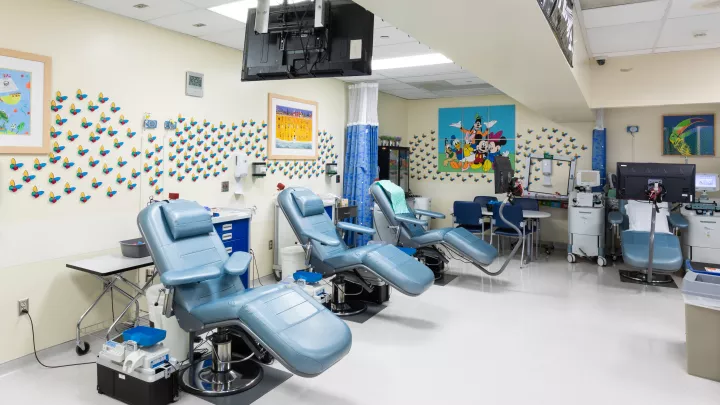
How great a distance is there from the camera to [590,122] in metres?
7.63

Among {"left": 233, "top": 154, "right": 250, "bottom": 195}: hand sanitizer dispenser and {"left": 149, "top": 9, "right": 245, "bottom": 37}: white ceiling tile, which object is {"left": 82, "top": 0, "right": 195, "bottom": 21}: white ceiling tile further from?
{"left": 233, "top": 154, "right": 250, "bottom": 195}: hand sanitizer dispenser

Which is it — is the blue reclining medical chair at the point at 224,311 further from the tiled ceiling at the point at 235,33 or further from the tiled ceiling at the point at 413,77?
the tiled ceiling at the point at 413,77

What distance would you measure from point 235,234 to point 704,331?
4175mm

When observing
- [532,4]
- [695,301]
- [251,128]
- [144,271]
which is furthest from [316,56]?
[695,301]

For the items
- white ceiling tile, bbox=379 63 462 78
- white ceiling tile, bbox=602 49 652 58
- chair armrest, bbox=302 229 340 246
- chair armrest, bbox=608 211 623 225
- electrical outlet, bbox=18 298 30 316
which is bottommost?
electrical outlet, bbox=18 298 30 316

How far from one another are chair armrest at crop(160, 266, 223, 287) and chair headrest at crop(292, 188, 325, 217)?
1745 millimetres

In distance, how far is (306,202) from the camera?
465cm

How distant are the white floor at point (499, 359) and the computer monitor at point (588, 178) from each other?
6.72 feet

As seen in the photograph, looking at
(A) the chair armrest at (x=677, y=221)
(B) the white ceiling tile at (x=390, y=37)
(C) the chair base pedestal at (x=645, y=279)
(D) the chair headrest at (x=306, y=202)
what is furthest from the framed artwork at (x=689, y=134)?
(D) the chair headrest at (x=306, y=202)

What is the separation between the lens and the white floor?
2992mm

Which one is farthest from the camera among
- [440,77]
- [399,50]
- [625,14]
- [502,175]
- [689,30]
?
[440,77]

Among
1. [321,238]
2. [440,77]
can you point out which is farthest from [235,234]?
[440,77]

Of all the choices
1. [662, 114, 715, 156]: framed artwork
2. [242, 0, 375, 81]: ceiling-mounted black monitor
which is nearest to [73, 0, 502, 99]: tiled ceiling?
[242, 0, 375, 81]: ceiling-mounted black monitor

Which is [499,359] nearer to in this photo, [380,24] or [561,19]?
[561,19]
